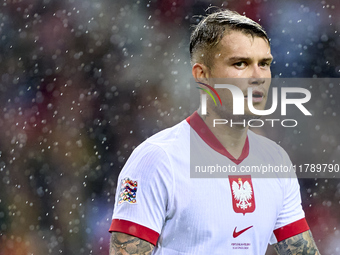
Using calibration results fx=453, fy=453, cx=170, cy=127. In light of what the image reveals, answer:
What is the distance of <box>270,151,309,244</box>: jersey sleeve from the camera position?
1.99m

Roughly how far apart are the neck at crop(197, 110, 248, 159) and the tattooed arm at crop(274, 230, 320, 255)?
1.44ft

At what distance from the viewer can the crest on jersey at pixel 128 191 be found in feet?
5.47

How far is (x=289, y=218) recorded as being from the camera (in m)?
1.99

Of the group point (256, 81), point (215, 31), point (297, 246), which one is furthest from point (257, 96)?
point (297, 246)

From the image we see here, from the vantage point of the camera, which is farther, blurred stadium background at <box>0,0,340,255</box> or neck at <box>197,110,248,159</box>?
blurred stadium background at <box>0,0,340,255</box>

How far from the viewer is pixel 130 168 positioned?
173cm

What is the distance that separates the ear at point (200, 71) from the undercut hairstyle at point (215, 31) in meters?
0.02

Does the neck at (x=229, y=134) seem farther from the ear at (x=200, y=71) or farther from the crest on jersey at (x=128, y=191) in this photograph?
the crest on jersey at (x=128, y=191)

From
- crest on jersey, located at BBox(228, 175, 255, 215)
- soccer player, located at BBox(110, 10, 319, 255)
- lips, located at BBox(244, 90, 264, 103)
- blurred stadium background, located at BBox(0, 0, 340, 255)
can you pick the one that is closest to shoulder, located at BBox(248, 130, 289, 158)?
soccer player, located at BBox(110, 10, 319, 255)

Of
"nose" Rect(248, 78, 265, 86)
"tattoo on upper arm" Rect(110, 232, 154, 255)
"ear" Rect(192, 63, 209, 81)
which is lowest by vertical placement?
"tattoo on upper arm" Rect(110, 232, 154, 255)

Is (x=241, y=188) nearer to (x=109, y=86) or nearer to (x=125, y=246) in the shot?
(x=125, y=246)

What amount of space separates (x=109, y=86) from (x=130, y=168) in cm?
399

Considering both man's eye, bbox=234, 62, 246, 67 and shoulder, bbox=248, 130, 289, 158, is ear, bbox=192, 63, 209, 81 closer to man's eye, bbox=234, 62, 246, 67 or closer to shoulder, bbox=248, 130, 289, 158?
man's eye, bbox=234, 62, 246, 67

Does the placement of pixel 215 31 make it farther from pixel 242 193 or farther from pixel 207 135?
pixel 242 193
